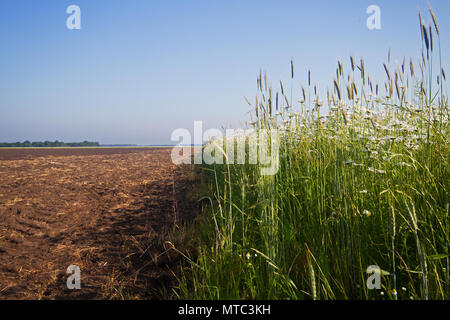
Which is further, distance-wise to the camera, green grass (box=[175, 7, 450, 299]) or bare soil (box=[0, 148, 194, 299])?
bare soil (box=[0, 148, 194, 299])

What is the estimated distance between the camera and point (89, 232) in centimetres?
387

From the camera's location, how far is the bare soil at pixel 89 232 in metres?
2.65

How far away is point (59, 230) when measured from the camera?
12.8 ft

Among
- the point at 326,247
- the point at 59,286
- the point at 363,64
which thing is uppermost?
the point at 363,64

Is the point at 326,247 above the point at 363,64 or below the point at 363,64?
below

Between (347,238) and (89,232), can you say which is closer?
(347,238)

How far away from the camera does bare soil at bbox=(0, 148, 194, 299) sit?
265cm

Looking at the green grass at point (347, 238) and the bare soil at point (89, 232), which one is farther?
the bare soil at point (89, 232)
